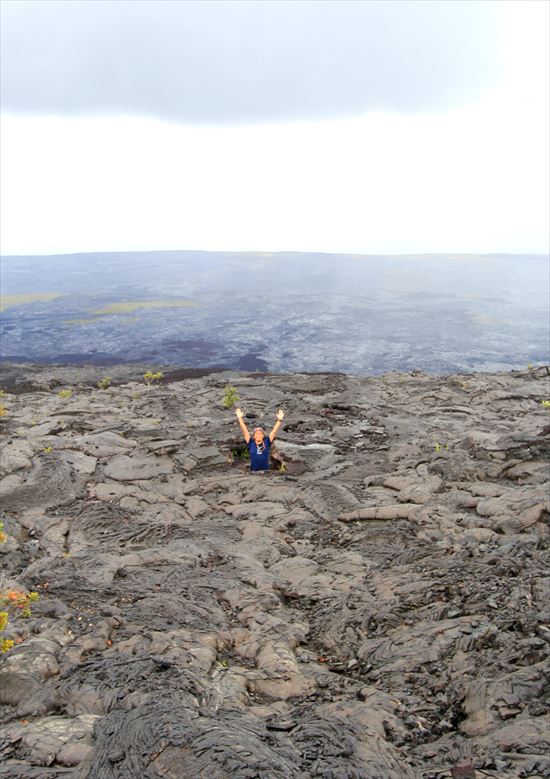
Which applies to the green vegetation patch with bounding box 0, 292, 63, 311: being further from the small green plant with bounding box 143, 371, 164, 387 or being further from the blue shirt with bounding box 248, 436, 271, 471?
the blue shirt with bounding box 248, 436, 271, 471

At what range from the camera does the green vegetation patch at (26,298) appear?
76.1 meters

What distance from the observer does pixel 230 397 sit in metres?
18.4

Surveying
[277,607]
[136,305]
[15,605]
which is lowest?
[277,607]

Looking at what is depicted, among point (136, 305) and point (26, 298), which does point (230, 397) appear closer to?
point (136, 305)

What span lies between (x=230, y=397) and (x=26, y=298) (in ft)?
243

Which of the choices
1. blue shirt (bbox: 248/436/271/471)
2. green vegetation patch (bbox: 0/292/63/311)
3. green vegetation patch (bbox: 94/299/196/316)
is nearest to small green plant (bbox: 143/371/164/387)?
blue shirt (bbox: 248/436/271/471)

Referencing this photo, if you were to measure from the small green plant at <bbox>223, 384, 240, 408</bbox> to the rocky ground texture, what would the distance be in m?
4.08

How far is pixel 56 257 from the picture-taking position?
14325 centimetres

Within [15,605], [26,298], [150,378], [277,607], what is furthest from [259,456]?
[26,298]

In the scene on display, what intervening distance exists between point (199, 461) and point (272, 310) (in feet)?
191

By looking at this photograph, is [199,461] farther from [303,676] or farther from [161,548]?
[303,676]

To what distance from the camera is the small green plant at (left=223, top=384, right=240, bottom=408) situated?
18.1 meters

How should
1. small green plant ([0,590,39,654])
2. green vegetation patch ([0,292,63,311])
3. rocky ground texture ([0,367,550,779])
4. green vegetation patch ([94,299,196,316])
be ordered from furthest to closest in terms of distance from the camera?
green vegetation patch ([0,292,63,311]) → green vegetation patch ([94,299,196,316]) → small green plant ([0,590,39,654]) → rocky ground texture ([0,367,550,779])

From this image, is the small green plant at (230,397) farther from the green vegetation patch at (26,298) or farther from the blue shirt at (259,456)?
the green vegetation patch at (26,298)
